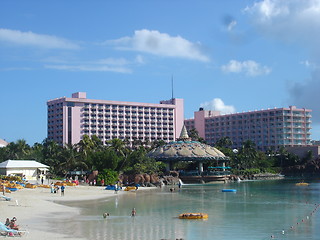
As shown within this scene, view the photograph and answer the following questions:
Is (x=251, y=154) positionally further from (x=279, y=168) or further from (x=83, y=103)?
(x=83, y=103)

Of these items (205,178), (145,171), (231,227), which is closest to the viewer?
(231,227)

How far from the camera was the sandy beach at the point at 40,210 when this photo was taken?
3256 cm

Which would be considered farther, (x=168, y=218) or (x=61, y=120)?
(x=61, y=120)

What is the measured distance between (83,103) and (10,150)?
5521 cm

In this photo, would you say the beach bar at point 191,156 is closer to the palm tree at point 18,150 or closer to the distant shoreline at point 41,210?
the palm tree at point 18,150

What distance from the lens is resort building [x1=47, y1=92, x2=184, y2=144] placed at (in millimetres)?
159625

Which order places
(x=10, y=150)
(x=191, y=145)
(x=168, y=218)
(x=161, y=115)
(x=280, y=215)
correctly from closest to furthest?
(x=168, y=218), (x=280, y=215), (x=10, y=150), (x=191, y=145), (x=161, y=115)

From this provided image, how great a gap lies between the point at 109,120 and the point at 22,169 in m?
84.2

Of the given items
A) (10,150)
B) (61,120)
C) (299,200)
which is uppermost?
(61,120)

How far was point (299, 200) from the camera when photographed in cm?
6356

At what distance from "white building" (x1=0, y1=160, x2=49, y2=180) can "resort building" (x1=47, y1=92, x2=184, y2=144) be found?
67744 millimetres

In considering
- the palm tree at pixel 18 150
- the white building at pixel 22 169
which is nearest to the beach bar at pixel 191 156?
the palm tree at pixel 18 150

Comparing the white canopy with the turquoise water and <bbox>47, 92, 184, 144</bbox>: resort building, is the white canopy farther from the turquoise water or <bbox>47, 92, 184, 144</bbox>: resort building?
<bbox>47, 92, 184, 144</bbox>: resort building

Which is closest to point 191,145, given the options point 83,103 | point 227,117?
point 83,103
